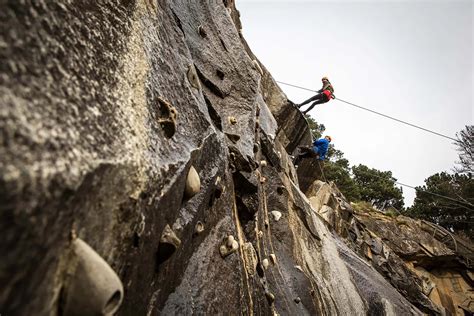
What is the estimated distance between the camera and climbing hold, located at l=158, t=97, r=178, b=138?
176 centimetres

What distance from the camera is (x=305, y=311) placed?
12.6ft

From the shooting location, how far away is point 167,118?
5.86ft

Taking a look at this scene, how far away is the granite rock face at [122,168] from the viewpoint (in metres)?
0.83

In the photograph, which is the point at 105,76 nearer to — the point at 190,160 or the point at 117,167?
the point at 117,167

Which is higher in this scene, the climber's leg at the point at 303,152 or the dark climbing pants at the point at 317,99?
the dark climbing pants at the point at 317,99

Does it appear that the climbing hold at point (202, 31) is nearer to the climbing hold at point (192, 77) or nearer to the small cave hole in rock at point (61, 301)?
the climbing hold at point (192, 77)

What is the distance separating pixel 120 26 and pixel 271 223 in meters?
3.98

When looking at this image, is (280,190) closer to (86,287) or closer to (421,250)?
(86,287)

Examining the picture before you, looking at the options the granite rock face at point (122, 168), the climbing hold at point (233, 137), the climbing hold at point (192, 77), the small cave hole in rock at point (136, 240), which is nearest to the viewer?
the granite rock face at point (122, 168)

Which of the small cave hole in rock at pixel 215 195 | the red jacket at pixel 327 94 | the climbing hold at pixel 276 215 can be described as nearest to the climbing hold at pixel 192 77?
the small cave hole in rock at pixel 215 195

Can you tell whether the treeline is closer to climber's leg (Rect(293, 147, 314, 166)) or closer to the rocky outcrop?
the rocky outcrop

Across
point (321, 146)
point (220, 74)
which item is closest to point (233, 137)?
point (220, 74)

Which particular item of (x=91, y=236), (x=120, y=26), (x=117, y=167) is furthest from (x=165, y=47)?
(x=91, y=236)

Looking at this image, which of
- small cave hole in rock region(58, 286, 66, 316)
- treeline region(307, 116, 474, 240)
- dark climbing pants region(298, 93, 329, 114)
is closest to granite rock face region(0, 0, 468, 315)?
small cave hole in rock region(58, 286, 66, 316)
